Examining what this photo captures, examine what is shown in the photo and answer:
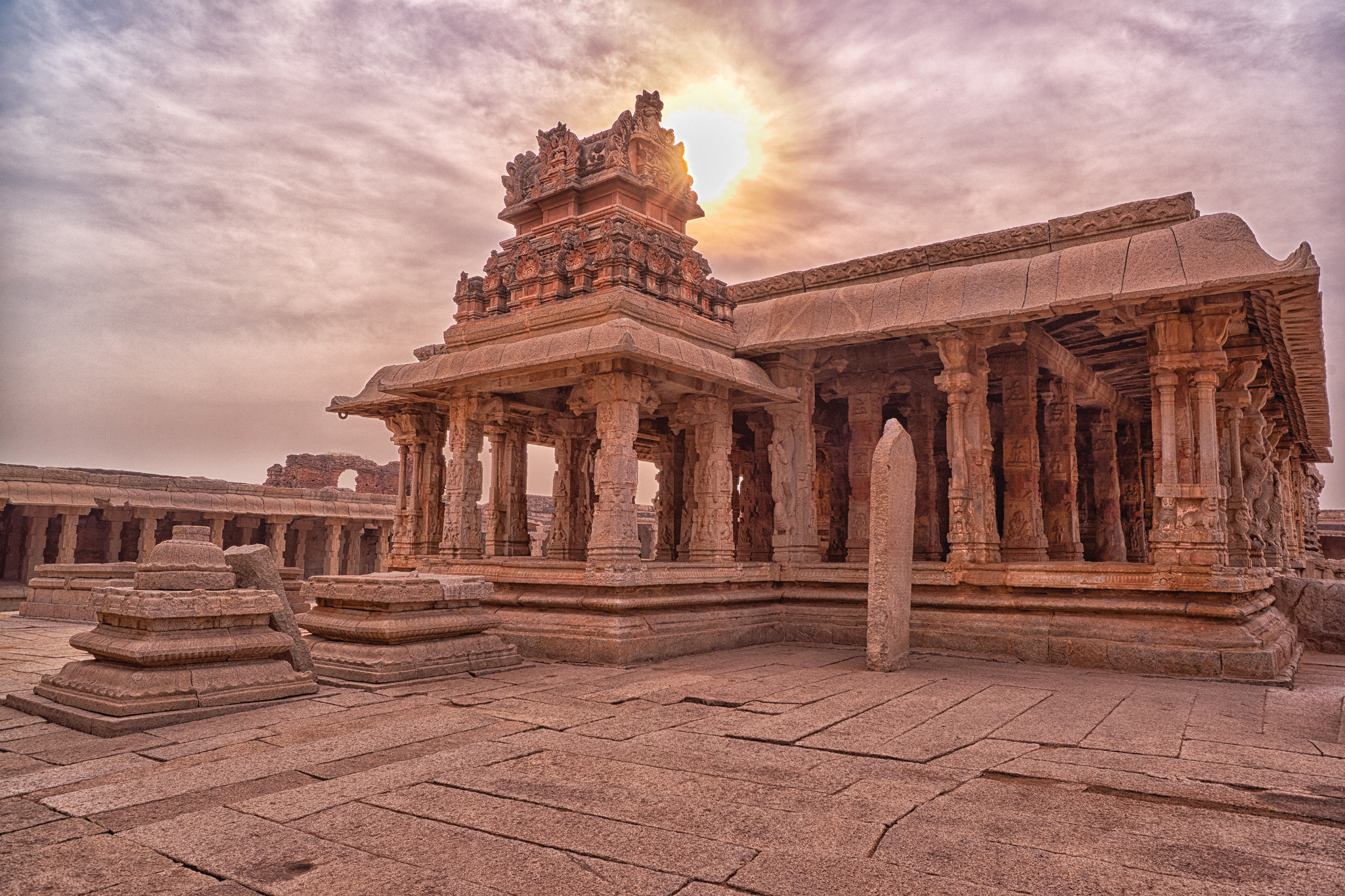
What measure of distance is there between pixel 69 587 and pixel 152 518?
7219mm

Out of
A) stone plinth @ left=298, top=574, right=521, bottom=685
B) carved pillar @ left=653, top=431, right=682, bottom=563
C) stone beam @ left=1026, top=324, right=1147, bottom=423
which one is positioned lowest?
stone plinth @ left=298, top=574, right=521, bottom=685

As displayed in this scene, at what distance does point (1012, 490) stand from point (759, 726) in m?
7.12

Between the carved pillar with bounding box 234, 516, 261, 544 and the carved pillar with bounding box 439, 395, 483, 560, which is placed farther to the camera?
the carved pillar with bounding box 234, 516, 261, 544

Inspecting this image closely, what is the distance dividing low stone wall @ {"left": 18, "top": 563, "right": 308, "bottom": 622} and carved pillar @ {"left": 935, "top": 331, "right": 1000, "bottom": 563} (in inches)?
356

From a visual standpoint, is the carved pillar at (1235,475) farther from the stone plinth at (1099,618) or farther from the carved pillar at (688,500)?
the carved pillar at (688,500)

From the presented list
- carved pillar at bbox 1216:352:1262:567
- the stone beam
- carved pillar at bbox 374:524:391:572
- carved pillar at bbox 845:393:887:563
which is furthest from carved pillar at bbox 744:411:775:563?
carved pillar at bbox 374:524:391:572

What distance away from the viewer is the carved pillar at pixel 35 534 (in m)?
18.1

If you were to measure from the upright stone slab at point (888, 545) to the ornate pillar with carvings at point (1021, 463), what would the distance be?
348 centimetres

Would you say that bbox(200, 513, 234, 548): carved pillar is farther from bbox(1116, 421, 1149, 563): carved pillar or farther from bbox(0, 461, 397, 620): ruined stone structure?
bbox(1116, 421, 1149, 563): carved pillar

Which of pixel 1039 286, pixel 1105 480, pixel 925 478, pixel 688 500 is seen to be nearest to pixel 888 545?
pixel 1039 286

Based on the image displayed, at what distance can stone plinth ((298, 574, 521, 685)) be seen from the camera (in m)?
6.73

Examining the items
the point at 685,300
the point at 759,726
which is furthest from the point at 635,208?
the point at 759,726

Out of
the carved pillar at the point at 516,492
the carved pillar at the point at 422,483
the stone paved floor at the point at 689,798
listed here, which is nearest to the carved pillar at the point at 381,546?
the carved pillar at the point at 422,483

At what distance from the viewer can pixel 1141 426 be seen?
16.4 m
